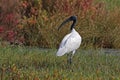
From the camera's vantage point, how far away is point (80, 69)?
11.5 meters

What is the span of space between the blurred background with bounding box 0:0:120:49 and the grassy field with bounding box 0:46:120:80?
1.21m

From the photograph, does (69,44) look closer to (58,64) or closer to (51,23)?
(58,64)

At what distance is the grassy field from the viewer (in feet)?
33.0

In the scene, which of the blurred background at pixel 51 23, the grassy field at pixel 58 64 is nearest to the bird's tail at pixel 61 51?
the grassy field at pixel 58 64

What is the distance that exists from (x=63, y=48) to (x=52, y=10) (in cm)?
513

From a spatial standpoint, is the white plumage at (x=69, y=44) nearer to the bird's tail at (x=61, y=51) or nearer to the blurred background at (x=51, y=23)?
the bird's tail at (x=61, y=51)

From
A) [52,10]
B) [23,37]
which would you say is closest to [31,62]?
[23,37]

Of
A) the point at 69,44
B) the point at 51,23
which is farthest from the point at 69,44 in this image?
the point at 51,23

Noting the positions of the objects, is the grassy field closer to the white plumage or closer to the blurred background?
the white plumage

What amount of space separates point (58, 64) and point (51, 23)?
4.03 m

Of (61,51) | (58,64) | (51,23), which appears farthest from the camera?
(51,23)

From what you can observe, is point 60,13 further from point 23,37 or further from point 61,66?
point 61,66

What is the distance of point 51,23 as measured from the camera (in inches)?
641

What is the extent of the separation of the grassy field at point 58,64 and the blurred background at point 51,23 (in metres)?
1.21
